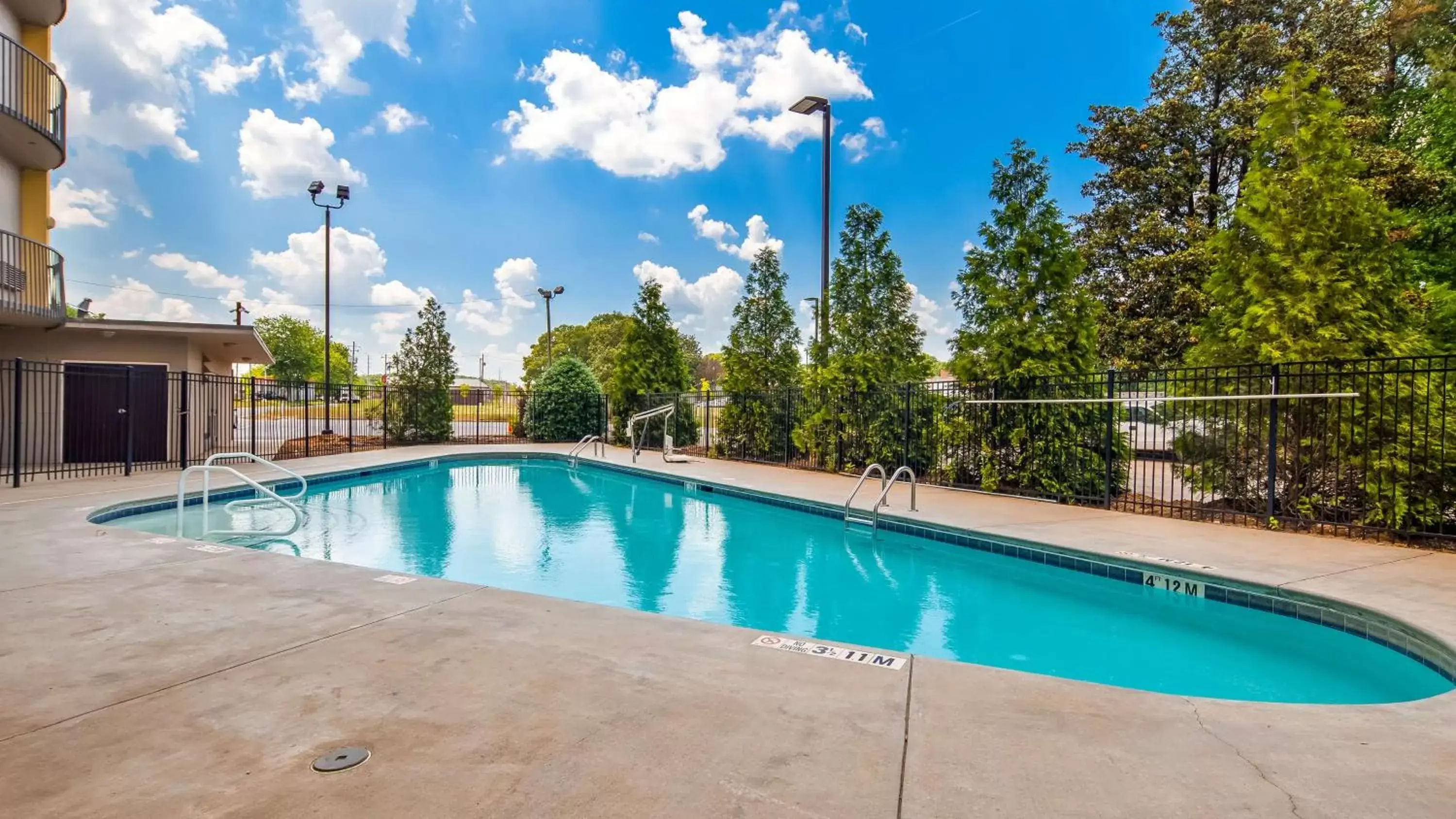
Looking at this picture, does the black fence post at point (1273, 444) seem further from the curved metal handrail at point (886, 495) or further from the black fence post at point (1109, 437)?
the curved metal handrail at point (886, 495)

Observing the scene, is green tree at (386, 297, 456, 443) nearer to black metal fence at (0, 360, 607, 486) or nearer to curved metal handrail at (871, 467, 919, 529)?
black metal fence at (0, 360, 607, 486)

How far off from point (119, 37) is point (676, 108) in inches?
438

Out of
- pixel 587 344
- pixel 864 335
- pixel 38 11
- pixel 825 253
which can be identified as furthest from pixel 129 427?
pixel 587 344

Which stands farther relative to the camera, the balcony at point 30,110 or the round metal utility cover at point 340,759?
the balcony at point 30,110

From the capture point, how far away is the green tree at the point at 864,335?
11.3 m

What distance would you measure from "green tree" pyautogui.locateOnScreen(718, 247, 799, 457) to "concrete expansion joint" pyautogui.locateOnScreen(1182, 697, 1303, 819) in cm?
1176

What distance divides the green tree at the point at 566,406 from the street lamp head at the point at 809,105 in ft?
32.9

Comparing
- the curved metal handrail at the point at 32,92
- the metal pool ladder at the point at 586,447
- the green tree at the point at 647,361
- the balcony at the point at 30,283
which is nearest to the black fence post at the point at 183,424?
the balcony at the point at 30,283

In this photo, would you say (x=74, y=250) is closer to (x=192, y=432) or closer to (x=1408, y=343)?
(x=192, y=432)

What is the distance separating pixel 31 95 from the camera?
34.5 ft

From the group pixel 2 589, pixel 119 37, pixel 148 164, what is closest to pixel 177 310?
pixel 148 164

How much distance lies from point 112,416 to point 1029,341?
15700 millimetres

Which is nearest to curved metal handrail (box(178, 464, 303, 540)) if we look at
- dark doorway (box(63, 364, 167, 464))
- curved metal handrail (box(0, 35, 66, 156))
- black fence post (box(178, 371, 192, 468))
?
black fence post (box(178, 371, 192, 468))

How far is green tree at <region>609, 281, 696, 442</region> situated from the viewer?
17.0m
